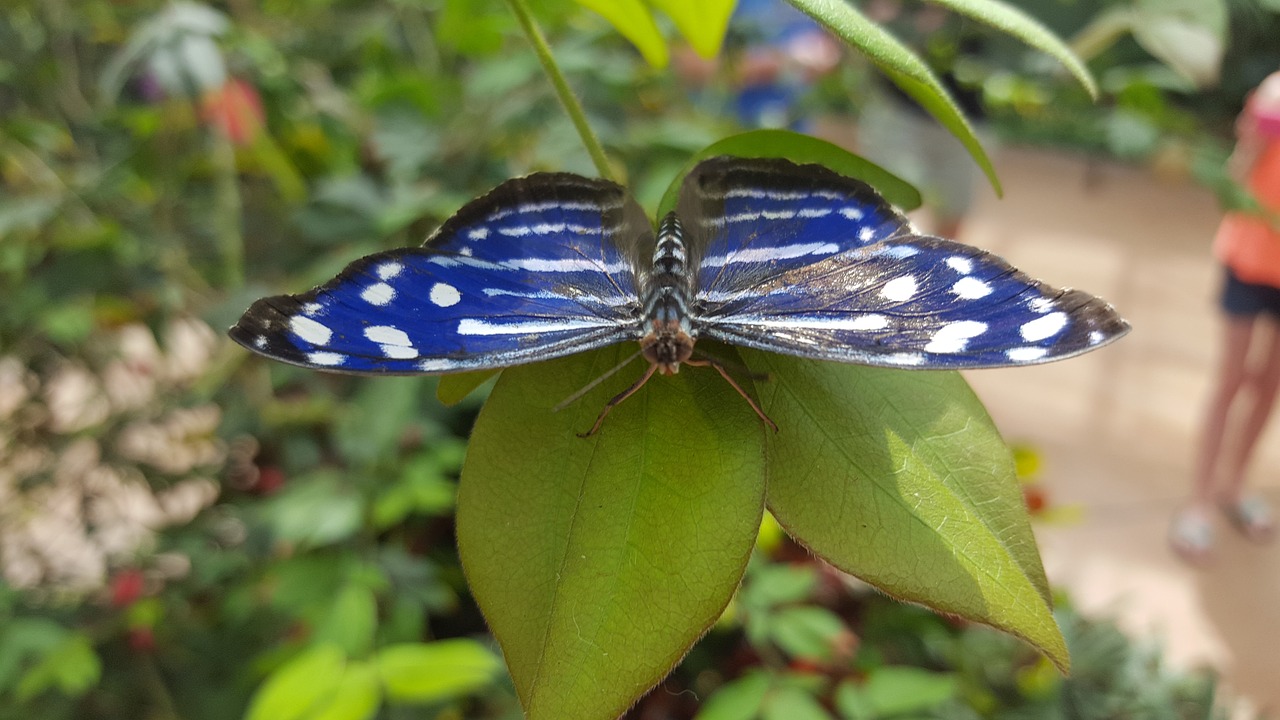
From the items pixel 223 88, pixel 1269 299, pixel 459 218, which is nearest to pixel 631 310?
pixel 459 218

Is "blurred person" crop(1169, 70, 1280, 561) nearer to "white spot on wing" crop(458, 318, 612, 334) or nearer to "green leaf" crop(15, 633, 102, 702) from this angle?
"white spot on wing" crop(458, 318, 612, 334)

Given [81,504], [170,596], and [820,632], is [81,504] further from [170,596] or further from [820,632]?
[820,632]

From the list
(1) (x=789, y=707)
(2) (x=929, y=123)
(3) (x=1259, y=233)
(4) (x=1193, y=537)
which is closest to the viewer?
(1) (x=789, y=707)

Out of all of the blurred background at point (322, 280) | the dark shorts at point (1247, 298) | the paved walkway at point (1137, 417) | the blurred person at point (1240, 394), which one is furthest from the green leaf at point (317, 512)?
the dark shorts at point (1247, 298)

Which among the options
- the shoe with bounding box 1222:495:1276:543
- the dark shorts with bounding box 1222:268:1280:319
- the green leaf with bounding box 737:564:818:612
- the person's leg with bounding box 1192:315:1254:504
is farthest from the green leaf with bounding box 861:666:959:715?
the shoe with bounding box 1222:495:1276:543

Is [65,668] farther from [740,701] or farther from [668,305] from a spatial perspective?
[668,305]

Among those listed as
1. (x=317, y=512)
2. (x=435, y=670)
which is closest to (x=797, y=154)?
(x=435, y=670)

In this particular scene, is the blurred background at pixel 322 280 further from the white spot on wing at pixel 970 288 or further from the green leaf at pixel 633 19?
the white spot on wing at pixel 970 288
